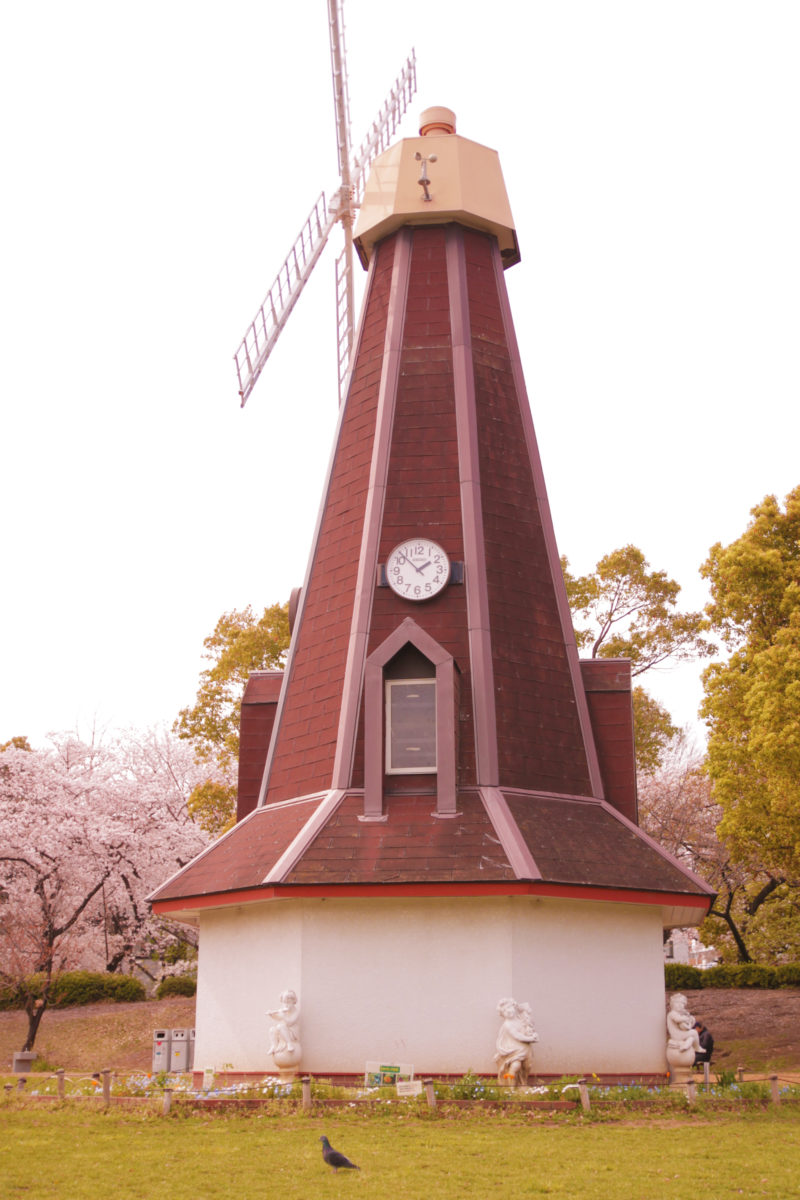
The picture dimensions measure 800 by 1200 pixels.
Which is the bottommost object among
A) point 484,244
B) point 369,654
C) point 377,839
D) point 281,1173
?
point 281,1173

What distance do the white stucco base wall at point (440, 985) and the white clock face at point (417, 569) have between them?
3.93 metres

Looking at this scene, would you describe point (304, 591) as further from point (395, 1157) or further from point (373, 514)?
point (395, 1157)

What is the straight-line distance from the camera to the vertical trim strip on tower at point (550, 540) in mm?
15859

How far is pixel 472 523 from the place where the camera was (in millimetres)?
15883

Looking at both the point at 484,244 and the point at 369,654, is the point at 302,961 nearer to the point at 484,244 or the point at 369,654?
the point at 369,654

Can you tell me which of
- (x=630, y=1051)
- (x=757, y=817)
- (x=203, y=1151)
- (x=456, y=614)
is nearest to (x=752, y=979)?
(x=757, y=817)

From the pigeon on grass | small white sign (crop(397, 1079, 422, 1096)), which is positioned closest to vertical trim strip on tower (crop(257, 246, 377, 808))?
small white sign (crop(397, 1079, 422, 1096))

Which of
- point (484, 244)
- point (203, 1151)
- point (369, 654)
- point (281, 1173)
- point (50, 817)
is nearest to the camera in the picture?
point (281, 1173)

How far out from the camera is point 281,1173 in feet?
29.0

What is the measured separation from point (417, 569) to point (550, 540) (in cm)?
223

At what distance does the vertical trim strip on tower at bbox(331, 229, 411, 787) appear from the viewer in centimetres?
1498

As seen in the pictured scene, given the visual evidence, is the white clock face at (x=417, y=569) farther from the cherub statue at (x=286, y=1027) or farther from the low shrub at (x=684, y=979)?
the low shrub at (x=684, y=979)

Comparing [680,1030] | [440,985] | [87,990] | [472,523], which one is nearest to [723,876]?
[680,1030]

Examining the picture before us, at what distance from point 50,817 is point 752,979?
16.4 metres
